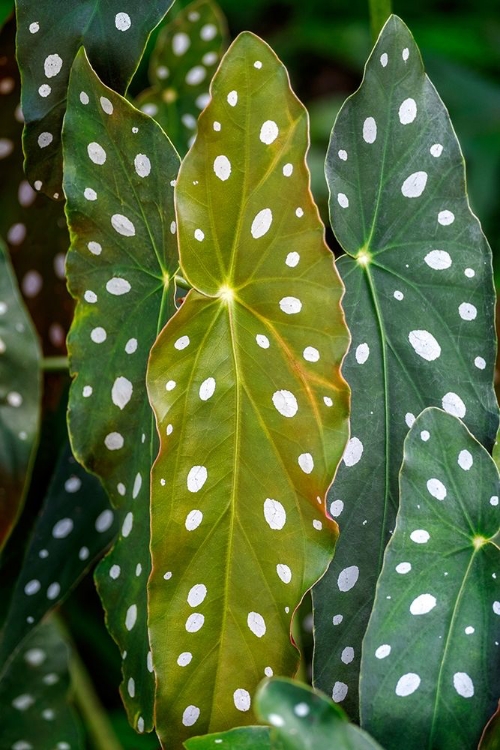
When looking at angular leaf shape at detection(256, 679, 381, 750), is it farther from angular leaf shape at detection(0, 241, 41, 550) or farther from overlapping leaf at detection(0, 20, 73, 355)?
overlapping leaf at detection(0, 20, 73, 355)

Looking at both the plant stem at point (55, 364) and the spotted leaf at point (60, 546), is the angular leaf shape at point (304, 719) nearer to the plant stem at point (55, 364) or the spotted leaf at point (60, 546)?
the spotted leaf at point (60, 546)

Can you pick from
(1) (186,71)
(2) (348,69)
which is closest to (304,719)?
(1) (186,71)

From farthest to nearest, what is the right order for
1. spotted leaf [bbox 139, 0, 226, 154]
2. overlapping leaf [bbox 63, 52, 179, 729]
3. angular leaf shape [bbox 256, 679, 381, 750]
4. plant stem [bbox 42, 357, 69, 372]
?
spotted leaf [bbox 139, 0, 226, 154], plant stem [bbox 42, 357, 69, 372], overlapping leaf [bbox 63, 52, 179, 729], angular leaf shape [bbox 256, 679, 381, 750]

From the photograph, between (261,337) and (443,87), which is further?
(443,87)

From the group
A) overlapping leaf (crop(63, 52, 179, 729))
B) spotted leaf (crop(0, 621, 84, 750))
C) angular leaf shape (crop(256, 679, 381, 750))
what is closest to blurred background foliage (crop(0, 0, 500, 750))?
spotted leaf (crop(0, 621, 84, 750))

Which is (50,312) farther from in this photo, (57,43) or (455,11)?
(455,11)

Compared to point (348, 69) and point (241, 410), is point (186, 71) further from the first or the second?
point (348, 69)

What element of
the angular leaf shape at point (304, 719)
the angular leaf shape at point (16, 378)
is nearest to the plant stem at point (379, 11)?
the angular leaf shape at point (16, 378)

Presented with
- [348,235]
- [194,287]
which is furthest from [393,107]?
[194,287]
